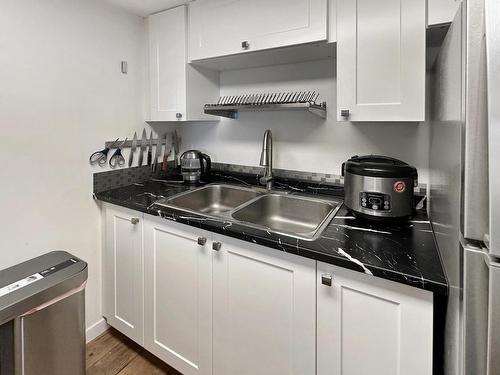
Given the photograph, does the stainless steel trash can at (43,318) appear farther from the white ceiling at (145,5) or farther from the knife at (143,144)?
the white ceiling at (145,5)

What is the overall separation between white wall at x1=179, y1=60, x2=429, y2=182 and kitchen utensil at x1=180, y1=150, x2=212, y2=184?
0.62 feet

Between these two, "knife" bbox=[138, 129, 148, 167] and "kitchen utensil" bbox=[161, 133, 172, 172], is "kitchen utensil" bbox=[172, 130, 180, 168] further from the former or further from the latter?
"knife" bbox=[138, 129, 148, 167]

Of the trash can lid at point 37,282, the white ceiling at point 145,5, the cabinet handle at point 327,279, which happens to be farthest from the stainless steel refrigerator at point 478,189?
the white ceiling at point 145,5

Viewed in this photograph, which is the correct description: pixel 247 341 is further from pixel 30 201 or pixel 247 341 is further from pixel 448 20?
pixel 448 20

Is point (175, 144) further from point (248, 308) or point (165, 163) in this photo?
point (248, 308)

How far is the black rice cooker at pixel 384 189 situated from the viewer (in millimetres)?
1151

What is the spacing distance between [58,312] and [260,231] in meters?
0.89

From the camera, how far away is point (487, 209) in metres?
0.55

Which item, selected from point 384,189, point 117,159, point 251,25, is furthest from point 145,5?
point 384,189

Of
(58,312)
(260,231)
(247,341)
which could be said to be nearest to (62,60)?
(58,312)

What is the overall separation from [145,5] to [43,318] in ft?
5.94

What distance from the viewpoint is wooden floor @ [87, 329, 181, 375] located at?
1.62m

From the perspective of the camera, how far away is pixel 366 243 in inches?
41.2

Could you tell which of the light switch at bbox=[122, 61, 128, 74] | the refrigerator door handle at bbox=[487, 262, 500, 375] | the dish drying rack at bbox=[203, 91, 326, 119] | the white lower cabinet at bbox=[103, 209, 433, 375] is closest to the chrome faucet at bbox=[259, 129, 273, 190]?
→ the dish drying rack at bbox=[203, 91, 326, 119]
